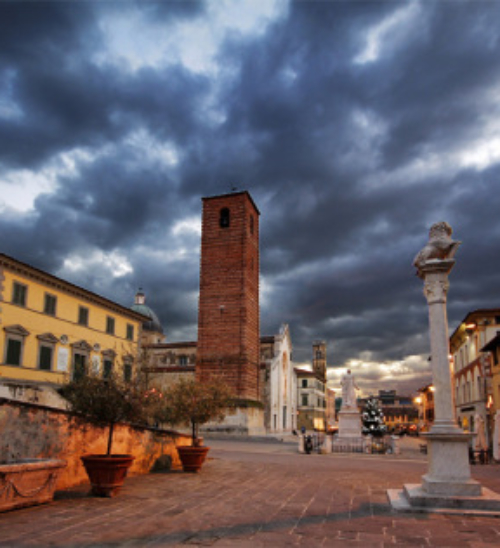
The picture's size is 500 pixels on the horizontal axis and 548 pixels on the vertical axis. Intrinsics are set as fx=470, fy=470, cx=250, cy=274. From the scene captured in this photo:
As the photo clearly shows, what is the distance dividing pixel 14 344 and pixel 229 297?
2035cm

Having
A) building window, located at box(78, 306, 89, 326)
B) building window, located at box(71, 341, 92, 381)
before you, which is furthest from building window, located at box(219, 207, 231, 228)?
building window, located at box(71, 341, 92, 381)

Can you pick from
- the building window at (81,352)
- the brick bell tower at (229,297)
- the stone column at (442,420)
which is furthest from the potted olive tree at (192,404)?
the brick bell tower at (229,297)

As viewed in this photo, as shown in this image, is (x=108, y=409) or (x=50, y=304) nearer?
(x=108, y=409)

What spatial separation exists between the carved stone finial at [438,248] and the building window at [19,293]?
74.0 feet

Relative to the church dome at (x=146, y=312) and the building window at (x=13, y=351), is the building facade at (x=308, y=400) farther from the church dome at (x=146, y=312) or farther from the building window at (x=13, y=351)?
the building window at (x=13, y=351)

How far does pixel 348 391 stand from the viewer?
2930cm

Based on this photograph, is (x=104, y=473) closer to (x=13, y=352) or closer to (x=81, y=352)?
(x=13, y=352)

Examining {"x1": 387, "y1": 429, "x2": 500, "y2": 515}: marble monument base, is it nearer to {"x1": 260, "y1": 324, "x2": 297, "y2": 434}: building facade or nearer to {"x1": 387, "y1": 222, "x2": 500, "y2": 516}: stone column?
{"x1": 387, "y1": 222, "x2": 500, "y2": 516}: stone column

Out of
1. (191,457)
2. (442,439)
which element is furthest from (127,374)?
(442,439)

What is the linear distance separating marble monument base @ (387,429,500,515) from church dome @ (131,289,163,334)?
6089 centimetres

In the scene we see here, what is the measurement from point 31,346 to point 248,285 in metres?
20.9

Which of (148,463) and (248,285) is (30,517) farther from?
(248,285)

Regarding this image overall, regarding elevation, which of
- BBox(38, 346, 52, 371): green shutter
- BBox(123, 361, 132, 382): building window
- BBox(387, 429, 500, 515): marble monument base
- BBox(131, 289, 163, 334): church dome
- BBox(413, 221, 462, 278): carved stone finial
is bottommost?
BBox(387, 429, 500, 515): marble monument base

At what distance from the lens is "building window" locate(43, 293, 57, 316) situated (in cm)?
2777
